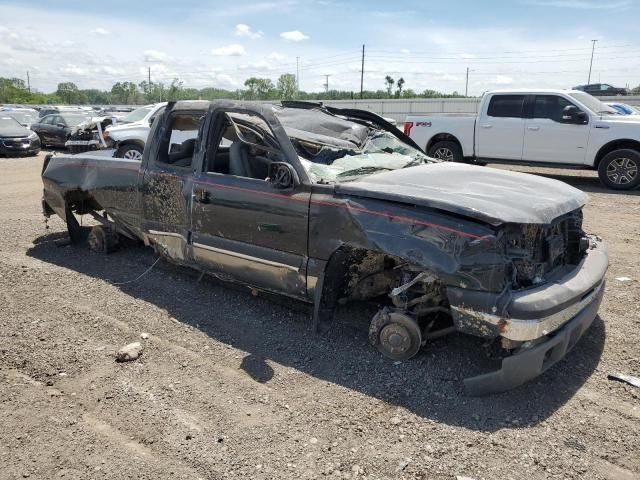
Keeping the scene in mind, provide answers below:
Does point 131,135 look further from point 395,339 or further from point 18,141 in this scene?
point 395,339

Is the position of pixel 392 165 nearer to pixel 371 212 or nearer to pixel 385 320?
pixel 371 212

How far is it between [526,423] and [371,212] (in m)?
1.55

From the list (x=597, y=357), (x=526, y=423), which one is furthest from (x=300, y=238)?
(x=597, y=357)

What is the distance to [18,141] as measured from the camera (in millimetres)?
18250

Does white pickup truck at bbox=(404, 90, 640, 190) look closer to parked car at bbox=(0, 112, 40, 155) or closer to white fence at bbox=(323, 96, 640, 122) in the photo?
parked car at bbox=(0, 112, 40, 155)

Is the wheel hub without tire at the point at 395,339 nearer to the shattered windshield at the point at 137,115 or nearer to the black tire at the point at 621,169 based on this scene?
the black tire at the point at 621,169

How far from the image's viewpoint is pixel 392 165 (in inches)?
176

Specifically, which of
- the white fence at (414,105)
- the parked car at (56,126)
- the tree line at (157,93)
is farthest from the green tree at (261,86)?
the parked car at (56,126)

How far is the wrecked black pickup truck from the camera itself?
321 cm

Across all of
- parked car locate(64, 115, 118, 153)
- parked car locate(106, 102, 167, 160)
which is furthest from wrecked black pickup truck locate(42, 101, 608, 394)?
parked car locate(64, 115, 118, 153)

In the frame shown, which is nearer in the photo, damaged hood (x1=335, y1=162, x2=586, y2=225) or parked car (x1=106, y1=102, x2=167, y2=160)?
damaged hood (x1=335, y1=162, x2=586, y2=225)

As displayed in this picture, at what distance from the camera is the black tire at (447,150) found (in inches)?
484

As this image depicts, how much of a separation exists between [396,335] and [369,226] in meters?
0.78

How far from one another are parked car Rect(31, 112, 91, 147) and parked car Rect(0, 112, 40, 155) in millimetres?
871
